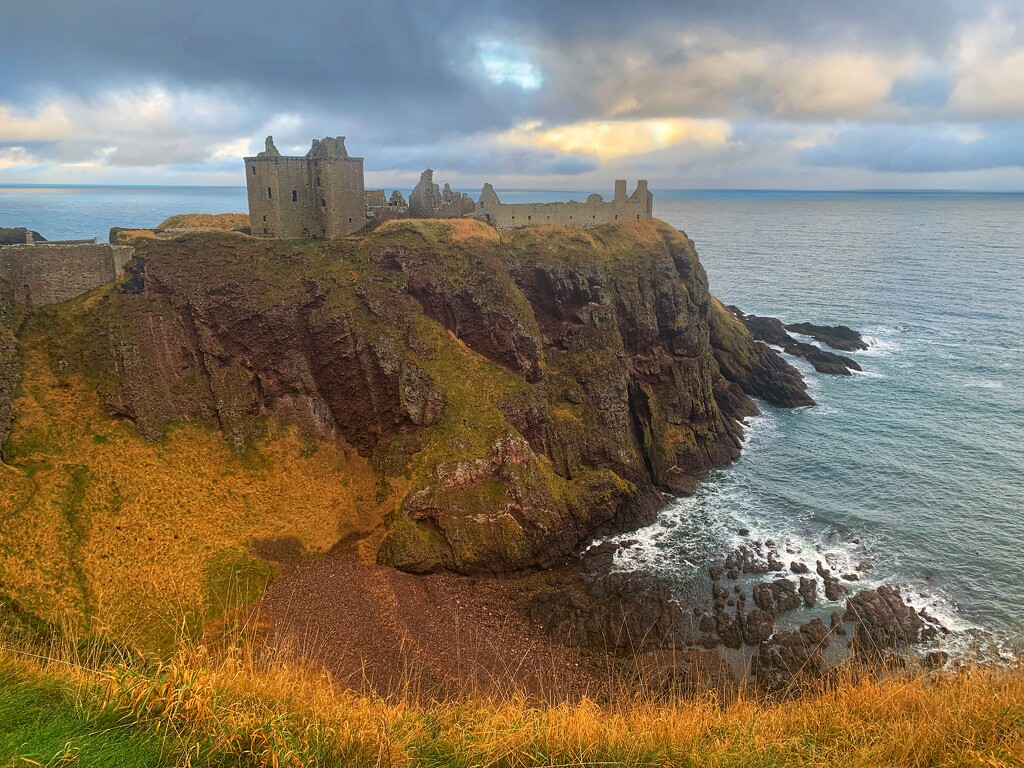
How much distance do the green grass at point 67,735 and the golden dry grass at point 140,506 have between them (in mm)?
19011

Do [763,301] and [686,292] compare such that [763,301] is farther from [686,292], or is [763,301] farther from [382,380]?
[382,380]

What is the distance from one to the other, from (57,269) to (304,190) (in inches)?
706

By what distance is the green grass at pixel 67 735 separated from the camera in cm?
715

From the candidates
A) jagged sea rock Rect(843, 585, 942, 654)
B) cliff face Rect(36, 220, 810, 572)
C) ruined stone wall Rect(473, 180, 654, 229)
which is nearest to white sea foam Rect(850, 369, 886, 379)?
Answer: cliff face Rect(36, 220, 810, 572)

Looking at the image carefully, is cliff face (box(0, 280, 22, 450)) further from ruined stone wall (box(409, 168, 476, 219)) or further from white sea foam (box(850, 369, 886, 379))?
white sea foam (box(850, 369, 886, 379))

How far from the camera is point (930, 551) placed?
123 ft

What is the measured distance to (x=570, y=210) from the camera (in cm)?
6206

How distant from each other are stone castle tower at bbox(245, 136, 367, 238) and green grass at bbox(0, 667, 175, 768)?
45.0m

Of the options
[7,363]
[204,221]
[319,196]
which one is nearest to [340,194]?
[319,196]

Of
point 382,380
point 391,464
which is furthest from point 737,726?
point 382,380

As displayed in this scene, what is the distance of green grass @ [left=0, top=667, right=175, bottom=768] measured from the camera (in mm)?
7152

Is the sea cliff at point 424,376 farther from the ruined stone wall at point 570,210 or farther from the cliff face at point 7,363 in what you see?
the ruined stone wall at point 570,210

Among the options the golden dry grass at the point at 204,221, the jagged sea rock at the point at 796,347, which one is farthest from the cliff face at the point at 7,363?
the jagged sea rock at the point at 796,347

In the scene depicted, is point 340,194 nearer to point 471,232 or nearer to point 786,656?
point 471,232
